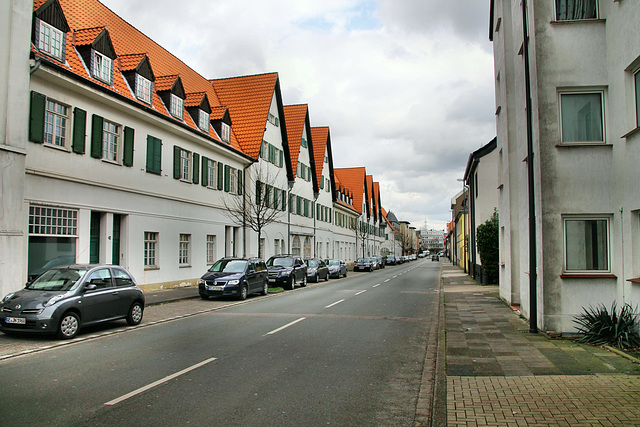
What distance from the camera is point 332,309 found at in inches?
630

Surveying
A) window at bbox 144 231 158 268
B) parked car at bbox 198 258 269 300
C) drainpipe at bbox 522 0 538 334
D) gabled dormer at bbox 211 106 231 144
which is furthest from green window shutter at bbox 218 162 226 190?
drainpipe at bbox 522 0 538 334

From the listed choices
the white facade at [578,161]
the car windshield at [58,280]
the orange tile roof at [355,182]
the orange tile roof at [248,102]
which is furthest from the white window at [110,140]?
the orange tile roof at [355,182]

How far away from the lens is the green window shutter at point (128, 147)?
1981 cm

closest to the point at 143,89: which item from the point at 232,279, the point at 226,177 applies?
the point at 226,177

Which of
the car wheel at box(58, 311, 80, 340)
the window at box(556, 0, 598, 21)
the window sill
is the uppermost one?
A: the window at box(556, 0, 598, 21)

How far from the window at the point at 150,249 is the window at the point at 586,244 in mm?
16953

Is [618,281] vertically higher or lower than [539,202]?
lower

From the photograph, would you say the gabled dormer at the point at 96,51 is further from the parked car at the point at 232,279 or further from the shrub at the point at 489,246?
the shrub at the point at 489,246

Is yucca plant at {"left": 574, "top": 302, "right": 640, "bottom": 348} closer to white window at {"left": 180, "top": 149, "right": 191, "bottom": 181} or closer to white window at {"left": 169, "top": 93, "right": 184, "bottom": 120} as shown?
white window at {"left": 180, "top": 149, "right": 191, "bottom": 181}

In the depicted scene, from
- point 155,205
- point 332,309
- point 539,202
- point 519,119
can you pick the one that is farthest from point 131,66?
point 539,202

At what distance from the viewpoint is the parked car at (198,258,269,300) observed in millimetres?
18781

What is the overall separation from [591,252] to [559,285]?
0.96m

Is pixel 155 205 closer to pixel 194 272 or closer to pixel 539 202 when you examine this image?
pixel 194 272

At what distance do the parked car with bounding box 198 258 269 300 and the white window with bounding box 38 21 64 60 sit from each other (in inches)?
369
